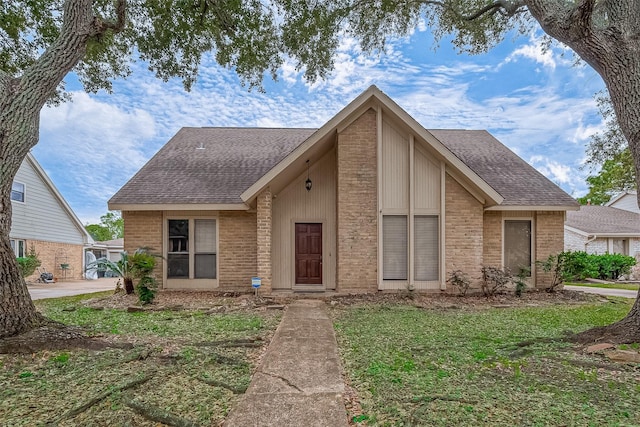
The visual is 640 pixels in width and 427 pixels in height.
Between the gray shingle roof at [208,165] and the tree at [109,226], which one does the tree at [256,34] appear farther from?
the tree at [109,226]

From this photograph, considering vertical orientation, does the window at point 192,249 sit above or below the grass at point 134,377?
above

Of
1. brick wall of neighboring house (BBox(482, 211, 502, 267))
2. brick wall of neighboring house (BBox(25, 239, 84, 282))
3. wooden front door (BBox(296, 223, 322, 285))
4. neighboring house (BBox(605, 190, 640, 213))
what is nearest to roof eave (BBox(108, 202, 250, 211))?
wooden front door (BBox(296, 223, 322, 285))

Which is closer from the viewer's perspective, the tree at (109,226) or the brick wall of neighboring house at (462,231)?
the brick wall of neighboring house at (462,231)

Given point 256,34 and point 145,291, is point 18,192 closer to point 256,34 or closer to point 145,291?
point 145,291

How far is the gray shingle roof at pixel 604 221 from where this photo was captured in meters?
18.9

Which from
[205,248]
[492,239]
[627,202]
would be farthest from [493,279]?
[627,202]

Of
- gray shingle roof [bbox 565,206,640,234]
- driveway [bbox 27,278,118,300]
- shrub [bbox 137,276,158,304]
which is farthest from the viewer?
gray shingle roof [bbox 565,206,640,234]

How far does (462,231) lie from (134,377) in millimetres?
8088

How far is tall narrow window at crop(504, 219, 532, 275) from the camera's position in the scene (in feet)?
33.4

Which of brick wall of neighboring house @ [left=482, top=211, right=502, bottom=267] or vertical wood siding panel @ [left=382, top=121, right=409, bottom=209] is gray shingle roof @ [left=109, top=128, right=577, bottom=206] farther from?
vertical wood siding panel @ [left=382, top=121, right=409, bottom=209]

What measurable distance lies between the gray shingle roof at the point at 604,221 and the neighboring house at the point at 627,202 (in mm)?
1060

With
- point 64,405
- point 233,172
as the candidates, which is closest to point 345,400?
point 64,405

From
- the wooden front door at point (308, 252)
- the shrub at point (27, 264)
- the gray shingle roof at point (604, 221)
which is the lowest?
the shrub at point (27, 264)

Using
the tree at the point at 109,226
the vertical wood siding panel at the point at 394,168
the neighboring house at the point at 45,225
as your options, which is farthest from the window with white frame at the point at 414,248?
the tree at the point at 109,226
